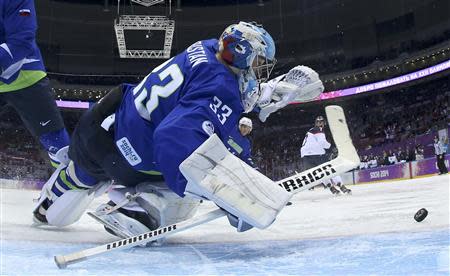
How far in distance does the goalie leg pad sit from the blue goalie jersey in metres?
0.06

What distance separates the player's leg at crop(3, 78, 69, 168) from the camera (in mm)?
2152

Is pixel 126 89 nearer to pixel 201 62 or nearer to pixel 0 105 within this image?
pixel 201 62

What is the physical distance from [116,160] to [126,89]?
0.25m

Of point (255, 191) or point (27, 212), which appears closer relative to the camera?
point (255, 191)

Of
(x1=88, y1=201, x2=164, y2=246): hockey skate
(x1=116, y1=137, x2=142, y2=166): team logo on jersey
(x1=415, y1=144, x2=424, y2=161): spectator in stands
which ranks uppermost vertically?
(x1=116, y1=137, x2=142, y2=166): team logo on jersey

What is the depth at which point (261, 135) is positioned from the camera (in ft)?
47.8

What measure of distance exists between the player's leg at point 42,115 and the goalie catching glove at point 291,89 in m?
0.97

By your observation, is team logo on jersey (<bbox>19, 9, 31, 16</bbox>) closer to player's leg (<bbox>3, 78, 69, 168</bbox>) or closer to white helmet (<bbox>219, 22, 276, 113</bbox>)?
player's leg (<bbox>3, 78, 69, 168</bbox>)

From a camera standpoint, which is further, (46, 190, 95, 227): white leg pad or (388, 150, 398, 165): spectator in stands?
(388, 150, 398, 165): spectator in stands

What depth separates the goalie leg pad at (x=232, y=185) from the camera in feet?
3.22

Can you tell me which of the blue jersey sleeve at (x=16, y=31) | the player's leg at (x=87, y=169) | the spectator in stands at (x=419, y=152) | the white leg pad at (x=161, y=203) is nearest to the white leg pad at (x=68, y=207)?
the player's leg at (x=87, y=169)

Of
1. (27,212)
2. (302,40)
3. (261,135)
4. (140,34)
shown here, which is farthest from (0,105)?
(27,212)

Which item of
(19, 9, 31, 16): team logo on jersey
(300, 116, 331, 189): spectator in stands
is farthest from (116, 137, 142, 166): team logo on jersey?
(300, 116, 331, 189): spectator in stands

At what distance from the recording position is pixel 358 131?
13.2m
